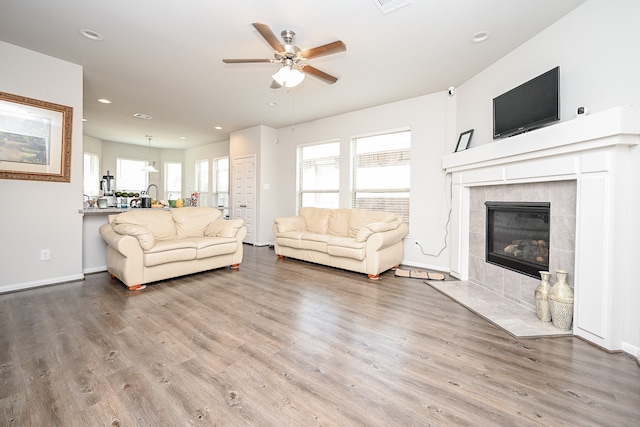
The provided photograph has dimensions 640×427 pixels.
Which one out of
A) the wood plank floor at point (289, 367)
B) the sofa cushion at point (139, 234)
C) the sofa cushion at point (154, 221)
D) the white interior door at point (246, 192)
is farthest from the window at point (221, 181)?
the wood plank floor at point (289, 367)

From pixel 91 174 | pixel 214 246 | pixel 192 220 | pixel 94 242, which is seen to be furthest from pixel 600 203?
pixel 91 174

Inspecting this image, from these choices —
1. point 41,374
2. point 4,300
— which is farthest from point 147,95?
point 41,374

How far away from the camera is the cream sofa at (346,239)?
3.93 m

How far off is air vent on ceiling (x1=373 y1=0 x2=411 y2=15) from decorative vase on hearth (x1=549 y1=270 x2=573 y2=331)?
8.76 ft

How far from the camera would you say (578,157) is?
89.0 inches

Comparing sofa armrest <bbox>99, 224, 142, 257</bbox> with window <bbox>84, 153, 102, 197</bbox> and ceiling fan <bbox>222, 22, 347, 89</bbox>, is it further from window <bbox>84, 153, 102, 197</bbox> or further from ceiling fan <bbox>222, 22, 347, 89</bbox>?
window <bbox>84, 153, 102, 197</bbox>

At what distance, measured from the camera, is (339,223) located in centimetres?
500

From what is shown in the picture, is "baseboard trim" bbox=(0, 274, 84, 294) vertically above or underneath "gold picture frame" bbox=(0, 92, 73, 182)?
underneath

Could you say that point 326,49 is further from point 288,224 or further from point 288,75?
point 288,224

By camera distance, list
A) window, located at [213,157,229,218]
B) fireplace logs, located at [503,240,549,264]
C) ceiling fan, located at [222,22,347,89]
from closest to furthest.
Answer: ceiling fan, located at [222,22,347,89] → fireplace logs, located at [503,240,549,264] → window, located at [213,157,229,218]

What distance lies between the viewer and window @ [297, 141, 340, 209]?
5770 millimetres

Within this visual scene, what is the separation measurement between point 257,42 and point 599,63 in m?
3.12

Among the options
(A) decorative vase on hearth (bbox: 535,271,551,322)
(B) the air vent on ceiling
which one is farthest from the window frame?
(A) decorative vase on hearth (bbox: 535,271,551,322)

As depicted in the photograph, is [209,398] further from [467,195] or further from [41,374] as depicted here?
[467,195]
